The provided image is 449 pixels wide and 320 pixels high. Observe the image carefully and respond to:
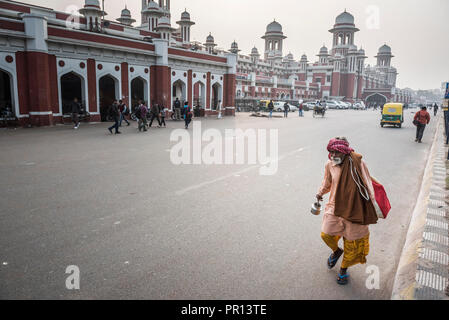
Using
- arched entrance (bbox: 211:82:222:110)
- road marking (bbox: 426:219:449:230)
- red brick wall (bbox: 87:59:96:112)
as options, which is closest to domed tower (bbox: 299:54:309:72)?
arched entrance (bbox: 211:82:222:110)

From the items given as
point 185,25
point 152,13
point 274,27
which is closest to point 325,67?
point 274,27

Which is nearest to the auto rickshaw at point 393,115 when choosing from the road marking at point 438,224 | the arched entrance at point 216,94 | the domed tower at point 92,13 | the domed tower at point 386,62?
the arched entrance at point 216,94

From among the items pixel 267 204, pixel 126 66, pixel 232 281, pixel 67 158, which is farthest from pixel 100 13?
pixel 232 281

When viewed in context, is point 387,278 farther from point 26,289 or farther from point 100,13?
point 100,13

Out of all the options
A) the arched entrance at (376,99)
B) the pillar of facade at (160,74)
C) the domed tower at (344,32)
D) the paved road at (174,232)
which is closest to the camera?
the paved road at (174,232)

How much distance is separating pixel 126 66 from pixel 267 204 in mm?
21255

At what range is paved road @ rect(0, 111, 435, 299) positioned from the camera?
10.7 ft

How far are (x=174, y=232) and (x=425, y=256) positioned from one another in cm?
312

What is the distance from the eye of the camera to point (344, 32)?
8588 cm

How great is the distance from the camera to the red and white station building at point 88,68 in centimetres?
1795

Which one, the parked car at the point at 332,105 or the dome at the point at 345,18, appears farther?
the dome at the point at 345,18

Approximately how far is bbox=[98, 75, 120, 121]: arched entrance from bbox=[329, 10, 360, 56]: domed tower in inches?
2956

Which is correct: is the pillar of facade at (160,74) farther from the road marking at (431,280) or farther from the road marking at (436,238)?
the road marking at (431,280)

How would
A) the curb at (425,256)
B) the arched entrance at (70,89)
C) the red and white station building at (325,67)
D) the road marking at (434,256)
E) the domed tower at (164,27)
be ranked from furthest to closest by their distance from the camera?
the red and white station building at (325,67) → the domed tower at (164,27) → the arched entrance at (70,89) → the road marking at (434,256) → the curb at (425,256)
